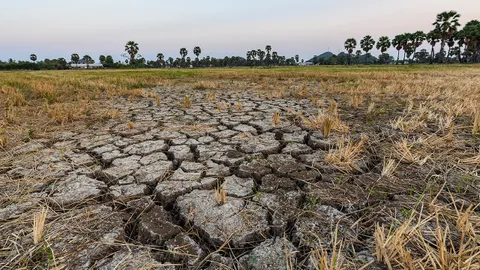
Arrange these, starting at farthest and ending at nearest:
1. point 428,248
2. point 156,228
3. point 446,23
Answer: point 446,23
point 156,228
point 428,248

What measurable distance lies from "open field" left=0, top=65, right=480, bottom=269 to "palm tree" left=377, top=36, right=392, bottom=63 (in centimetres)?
8630

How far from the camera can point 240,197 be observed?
1931mm

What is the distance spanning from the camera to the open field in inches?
52.4

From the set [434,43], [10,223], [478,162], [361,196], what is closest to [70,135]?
[10,223]

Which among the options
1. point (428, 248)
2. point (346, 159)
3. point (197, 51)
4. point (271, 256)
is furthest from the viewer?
point (197, 51)

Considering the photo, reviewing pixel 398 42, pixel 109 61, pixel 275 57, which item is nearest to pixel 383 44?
pixel 398 42

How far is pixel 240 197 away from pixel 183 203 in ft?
1.34

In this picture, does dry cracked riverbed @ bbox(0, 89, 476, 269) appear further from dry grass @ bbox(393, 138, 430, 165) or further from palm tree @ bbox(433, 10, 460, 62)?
palm tree @ bbox(433, 10, 460, 62)

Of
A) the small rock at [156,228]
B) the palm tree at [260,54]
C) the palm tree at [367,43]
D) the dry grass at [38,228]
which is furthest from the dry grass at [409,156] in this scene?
the palm tree at [260,54]

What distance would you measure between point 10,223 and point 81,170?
81 centimetres

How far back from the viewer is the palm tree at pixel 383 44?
249 feet

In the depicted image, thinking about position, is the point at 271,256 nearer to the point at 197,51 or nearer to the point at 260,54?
the point at 197,51

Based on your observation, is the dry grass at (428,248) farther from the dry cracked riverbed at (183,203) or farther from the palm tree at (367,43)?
the palm tree at (367,43)

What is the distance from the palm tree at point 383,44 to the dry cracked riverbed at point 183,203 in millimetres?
87764
